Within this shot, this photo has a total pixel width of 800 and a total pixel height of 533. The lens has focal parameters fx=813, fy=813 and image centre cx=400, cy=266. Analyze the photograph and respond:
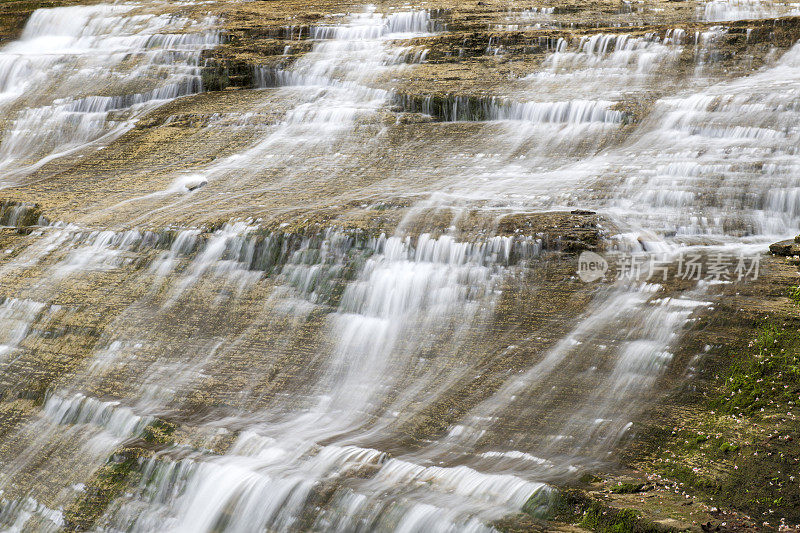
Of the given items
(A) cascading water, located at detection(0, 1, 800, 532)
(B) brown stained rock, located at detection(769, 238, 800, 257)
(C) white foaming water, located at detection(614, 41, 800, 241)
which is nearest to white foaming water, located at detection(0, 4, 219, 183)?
(A) cascading water, located at detection(0, 1, 800, 532)

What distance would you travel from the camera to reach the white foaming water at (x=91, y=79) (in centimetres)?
1523

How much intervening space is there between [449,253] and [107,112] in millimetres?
9491

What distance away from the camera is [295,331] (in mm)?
8688

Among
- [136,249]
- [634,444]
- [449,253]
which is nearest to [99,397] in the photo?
[136,249]

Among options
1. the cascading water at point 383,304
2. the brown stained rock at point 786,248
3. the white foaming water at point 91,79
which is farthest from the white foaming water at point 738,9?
the white foaming water at point 91,79

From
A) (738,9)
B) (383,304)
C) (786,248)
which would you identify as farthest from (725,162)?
(738,9)

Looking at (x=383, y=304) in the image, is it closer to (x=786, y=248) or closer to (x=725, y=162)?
(x=786, y=248)

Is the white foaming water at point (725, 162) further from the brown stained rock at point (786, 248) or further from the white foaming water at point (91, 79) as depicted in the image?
the white foaming water at point (91, 79)

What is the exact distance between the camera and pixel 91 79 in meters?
16.5

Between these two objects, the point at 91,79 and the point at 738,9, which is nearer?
the point at 738,9

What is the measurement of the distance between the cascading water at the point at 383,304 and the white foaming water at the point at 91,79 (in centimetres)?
99

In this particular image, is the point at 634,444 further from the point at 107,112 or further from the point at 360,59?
the point at 107,112

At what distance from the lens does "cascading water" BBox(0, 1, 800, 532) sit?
677cm

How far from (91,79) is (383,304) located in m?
10.7
